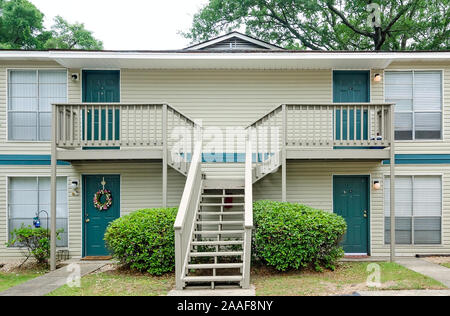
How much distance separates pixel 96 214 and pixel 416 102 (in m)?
9.23

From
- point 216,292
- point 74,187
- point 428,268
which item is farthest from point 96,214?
point 428,268

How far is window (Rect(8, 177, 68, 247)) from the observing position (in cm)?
1036

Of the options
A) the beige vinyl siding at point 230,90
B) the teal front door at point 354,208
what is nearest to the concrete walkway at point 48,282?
the beige vinyl siding at point 230,90

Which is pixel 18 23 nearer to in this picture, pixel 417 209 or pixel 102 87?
pixel 102 87

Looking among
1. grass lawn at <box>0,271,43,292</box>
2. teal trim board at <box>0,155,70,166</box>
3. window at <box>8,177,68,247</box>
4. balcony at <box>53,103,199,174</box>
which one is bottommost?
grass lawn at <box>0,271,43,292</box>

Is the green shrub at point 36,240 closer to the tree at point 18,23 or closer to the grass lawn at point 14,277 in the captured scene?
the grass lawn at point 14,277

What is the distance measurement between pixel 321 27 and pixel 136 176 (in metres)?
18.7

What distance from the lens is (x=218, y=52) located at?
9.84 m

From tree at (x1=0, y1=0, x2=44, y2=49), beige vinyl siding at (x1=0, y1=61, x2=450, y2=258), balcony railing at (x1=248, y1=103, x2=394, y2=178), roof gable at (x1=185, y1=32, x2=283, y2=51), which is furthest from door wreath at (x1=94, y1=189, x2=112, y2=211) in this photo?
tree at (x1=0, y1=0, x2=44, y2=49)

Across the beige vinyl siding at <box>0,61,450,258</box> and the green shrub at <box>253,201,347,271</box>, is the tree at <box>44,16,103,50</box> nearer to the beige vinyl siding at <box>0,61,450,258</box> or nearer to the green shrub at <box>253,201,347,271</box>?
the beige vinyl siding at <box>0,61,450,258</box>

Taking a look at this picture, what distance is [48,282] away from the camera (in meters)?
7.66

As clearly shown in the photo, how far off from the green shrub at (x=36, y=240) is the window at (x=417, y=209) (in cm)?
882

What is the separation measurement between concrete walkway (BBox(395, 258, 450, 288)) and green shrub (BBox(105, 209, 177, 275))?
520 cm

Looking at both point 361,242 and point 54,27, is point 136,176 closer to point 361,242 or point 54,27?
point 361,242
